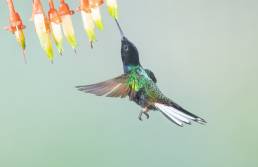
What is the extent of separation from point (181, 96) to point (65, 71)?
2.04 ft

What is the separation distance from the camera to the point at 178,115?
194 centimetres

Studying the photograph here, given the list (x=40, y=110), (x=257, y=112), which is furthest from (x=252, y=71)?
(x=40, y=110)

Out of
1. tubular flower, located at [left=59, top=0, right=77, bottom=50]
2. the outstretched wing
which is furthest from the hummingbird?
tubular flower, located at [left=59, top=0, right=77, bottom=50]

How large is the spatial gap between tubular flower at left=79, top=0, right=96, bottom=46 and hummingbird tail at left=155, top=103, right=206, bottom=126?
2.24 feet

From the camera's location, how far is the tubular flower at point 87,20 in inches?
45.3

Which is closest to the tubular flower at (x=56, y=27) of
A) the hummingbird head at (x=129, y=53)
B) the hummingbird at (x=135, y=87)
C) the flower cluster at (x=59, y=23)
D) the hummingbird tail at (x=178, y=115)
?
the flower cluster at (x=59, y=23)

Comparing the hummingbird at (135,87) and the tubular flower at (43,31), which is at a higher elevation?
the tubular flower at (43,31)

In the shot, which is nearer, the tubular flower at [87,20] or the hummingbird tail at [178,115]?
the tubular flower at [87,20]

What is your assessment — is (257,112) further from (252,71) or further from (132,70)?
(132,70)

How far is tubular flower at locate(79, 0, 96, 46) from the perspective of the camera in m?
1.15

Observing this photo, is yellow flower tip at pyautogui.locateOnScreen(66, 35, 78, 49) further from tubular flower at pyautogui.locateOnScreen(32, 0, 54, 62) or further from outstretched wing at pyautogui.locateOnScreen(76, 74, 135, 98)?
outstretched wing at pyautogui.locateOnScreen(76, 74, 135, 98)

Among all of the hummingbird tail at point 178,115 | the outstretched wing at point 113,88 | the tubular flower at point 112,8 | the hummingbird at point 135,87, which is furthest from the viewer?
the hummingbird at point 135,87

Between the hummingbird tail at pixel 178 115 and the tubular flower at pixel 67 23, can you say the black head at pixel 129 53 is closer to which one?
the hummingbird tail at pixel 178 115

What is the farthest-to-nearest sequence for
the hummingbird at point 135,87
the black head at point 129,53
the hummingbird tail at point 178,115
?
the black head at point 129,53
the hummingbird at point 135,87
the hummingbird tail at point 178,115
